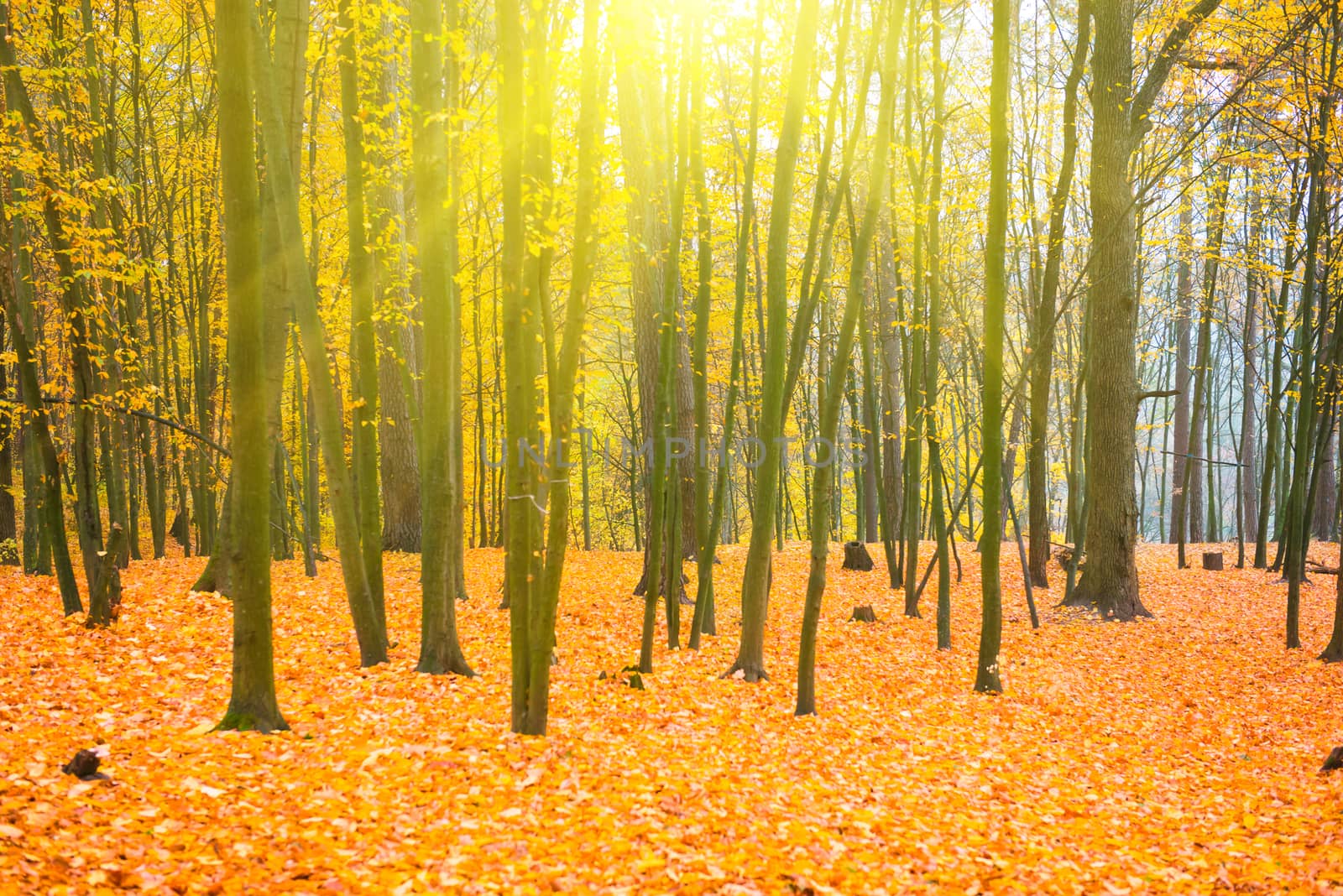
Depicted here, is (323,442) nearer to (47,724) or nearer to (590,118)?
(47,724)

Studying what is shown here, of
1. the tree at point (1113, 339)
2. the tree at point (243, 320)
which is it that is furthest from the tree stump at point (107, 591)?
the tree at point (1113, 339)

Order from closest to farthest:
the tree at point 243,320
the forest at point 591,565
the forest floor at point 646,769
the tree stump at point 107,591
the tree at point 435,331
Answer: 1. the forest floor at point 646,769
2. the forest at point 591,565
3. the tree at point 243,320
4. the tree at point 435,331
5. the tree stump at point 107,591

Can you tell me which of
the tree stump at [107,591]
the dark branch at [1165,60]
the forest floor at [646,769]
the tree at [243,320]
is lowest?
the forest floor at [646,769]

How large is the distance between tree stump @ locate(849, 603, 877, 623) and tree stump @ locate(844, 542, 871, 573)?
14.7ft

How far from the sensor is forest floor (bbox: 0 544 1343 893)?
3.82m

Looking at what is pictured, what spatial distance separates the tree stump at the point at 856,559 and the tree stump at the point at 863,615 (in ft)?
14.7

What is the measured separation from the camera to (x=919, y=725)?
23.7 feet

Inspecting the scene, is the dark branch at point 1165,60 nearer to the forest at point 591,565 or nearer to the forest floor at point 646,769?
the forest at point 591,565

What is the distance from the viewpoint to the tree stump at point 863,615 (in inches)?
446

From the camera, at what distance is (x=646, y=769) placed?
5.35 meters

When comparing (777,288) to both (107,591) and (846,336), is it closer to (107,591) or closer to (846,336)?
(846,336)

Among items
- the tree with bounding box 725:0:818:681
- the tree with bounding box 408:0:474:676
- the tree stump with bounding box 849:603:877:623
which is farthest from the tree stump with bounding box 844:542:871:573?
the tree with bounding box 408:0:474:676

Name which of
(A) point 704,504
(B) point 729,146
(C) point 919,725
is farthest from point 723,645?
(B) point 729,146

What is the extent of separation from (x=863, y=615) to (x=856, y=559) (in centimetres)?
466
